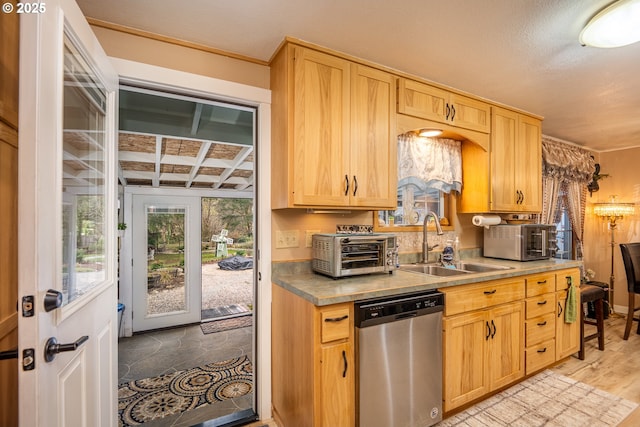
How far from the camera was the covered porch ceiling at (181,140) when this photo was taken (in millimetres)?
2307

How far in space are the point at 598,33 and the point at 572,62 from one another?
49 centimetres

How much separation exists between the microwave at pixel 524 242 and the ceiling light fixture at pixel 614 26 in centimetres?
156

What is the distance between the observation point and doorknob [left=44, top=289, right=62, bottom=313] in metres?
0.86

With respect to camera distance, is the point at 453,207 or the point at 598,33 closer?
the point at 598,33

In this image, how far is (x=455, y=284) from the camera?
201 cm

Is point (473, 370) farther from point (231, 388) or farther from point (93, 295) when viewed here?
point (93, 295)

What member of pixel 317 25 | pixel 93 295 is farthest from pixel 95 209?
pixel 317 25

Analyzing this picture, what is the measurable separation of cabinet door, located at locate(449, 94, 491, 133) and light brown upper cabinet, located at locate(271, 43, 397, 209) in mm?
705

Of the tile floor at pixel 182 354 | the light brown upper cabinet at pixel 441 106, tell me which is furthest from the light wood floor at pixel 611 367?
the light brown upper cabinet at pixel 441 106

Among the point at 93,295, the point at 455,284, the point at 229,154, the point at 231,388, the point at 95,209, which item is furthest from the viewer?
the point at 229,154

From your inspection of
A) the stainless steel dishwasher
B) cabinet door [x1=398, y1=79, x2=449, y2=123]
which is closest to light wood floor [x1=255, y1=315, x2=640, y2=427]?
the stainless steel dishwasher

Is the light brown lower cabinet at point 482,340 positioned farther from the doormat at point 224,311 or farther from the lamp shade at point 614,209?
the doormat at point 224,311

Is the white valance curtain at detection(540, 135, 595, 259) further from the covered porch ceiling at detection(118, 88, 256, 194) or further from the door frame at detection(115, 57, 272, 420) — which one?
the covered porch ceiling at detection(118, 88, 256, 194)

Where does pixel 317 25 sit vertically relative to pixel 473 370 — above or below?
above
